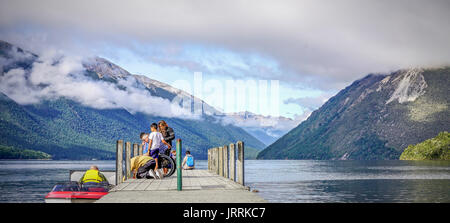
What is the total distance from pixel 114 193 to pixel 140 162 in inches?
234

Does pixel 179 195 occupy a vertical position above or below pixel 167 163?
below

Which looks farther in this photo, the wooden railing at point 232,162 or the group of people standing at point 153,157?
the group of people standing at point 153,157

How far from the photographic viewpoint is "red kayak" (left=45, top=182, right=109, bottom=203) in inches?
790

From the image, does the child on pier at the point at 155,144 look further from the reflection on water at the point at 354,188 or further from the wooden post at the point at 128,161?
the reflection on water at the point at 354,188

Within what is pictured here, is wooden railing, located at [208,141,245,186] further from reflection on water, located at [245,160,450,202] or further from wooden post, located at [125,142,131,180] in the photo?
reflection on water, located at [245,160,450,202]

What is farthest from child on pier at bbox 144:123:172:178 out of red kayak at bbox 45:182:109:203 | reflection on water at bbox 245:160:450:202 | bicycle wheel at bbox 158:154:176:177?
reflection on water at bbox 245:160:450:202

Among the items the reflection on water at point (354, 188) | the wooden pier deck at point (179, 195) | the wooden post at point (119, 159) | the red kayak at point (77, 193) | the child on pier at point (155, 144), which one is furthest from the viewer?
the reflection on water at point (354, 188)

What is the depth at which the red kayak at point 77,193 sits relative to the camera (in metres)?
20.1

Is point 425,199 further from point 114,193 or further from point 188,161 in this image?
point 114,193

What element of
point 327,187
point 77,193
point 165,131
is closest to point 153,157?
point 165,131

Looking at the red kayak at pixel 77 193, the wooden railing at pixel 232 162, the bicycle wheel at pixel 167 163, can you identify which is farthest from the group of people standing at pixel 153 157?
the wooden railing at pixel 232 162

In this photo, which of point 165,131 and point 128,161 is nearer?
point 165,131

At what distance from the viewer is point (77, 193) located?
2027cm

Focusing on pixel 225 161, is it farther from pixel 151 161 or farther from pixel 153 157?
pixel 153 157
